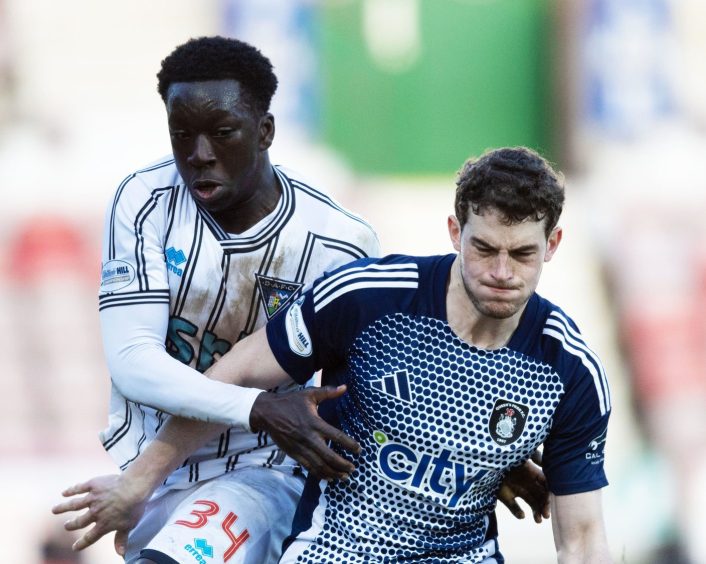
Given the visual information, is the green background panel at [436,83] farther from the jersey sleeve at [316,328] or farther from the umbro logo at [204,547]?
the umbro logo at [204,547]

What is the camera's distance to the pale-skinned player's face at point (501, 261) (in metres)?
4.03

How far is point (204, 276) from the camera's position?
4.55 metres

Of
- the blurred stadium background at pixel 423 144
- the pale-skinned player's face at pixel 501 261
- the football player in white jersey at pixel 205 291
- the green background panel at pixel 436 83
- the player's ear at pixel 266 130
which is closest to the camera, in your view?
the pale-skinned player's face at pixel 501 261

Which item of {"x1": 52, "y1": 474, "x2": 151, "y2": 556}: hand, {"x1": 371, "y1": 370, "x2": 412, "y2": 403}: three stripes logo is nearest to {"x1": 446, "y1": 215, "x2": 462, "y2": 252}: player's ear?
{"x1": 371, "y1": 370, "x2": 412, "y2": 403}: three stripes logo

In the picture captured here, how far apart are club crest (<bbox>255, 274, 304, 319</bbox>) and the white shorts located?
1.80ft

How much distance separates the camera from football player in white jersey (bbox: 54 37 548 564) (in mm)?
4328

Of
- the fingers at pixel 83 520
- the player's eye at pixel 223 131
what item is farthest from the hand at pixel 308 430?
the player's eye at pixel 223 131

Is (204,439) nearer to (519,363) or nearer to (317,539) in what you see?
(317,539)

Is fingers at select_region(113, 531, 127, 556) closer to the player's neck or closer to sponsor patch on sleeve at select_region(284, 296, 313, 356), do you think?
sponsor patch on sleeve at select_region(284, 296, 313, 356)

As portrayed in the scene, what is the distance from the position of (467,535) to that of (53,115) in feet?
28.1

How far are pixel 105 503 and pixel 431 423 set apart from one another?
3.43 ft

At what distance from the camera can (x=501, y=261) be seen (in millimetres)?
4027

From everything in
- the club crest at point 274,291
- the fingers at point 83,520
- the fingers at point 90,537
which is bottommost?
the fingers at point 90,537

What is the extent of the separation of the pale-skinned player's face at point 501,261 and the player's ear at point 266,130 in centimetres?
83
